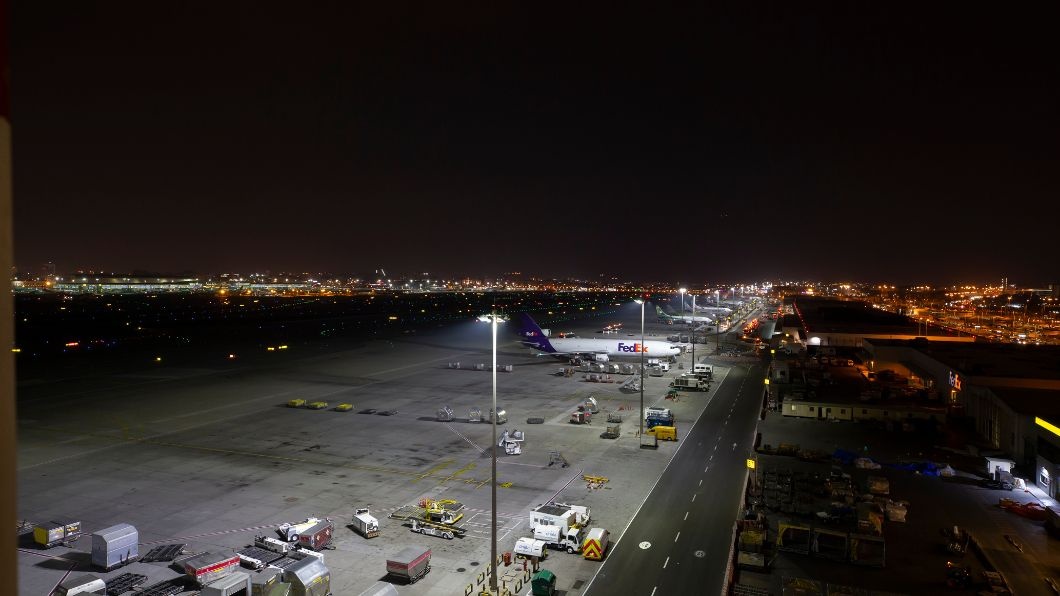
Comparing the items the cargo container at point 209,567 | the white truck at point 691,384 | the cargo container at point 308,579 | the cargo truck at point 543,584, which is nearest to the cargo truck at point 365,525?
the cargo container at point 308,579

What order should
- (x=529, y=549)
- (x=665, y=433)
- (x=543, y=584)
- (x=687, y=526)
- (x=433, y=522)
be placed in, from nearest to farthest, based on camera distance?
(x=543, y=584) → (x=529, y=549) → (x=433, y=522) → (x=687, y=526) → (x=665, y=433)

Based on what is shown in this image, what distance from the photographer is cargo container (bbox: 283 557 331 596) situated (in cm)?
2422

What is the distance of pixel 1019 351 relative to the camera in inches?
3029

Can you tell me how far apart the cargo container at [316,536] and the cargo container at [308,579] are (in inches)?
150

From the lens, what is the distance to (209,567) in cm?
2600

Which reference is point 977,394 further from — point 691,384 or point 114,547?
point 114,547

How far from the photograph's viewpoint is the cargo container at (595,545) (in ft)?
94.5

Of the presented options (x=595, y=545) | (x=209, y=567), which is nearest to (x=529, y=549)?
(x=595, y=545)

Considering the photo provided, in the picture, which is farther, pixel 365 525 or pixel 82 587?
pixel 365 525

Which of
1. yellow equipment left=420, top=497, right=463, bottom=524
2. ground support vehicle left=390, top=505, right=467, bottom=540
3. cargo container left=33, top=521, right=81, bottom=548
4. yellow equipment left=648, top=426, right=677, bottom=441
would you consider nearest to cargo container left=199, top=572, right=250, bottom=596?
ground support vehicle left=390, top=505, right=467, bottom=540

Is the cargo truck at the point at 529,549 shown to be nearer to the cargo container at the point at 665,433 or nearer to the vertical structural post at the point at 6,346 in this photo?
the cargo container at the point at 665,433

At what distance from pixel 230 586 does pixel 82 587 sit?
17.9ft

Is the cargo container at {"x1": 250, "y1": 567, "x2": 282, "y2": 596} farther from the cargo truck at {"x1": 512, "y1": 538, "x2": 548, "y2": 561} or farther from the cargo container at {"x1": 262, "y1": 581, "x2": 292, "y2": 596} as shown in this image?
Answer: the cargo truck at {"x1": 512, "y1": 538, "x2": 548, "y2": 561}

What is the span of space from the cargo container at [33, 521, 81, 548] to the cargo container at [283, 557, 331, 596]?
500 inches
